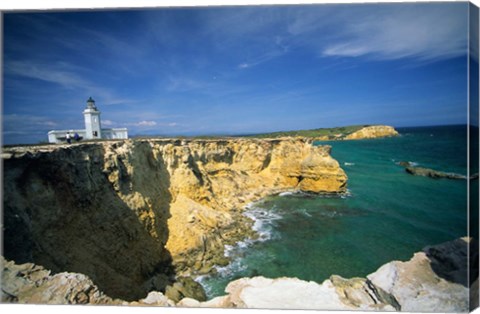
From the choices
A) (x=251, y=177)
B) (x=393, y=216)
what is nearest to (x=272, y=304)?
(x=393, y=216)

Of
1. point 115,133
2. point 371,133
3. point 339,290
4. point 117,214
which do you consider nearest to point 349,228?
point 339,290

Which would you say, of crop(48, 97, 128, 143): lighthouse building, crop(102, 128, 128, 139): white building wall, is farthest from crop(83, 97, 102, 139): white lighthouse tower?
crop(102, 128, 128, 139): white building wall

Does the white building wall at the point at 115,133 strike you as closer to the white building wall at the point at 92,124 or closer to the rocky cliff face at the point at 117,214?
the white building wall at the point at 92,124

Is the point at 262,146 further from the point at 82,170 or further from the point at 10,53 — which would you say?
the point at 10,53

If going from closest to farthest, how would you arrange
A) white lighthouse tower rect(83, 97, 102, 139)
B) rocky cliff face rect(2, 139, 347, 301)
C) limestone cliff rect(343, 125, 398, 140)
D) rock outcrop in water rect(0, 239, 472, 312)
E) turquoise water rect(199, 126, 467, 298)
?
1. rock outcrop in water rect(0, 239, 472, 312)
2. rocky cliff face rect(2, 139, 347, 301)
3. turquoise water rect(199, 126, 467, 298)
4. white lighthouse tower rect(83, 97, 102, 139)
5. limestone cliff rect(343, 125, 398, 140)

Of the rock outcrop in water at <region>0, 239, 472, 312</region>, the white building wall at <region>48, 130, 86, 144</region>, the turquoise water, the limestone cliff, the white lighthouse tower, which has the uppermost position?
the white lighthouse tower

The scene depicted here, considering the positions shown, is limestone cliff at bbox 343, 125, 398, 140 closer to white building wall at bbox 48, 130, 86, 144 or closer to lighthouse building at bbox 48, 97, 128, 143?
lighthouse building at bbox 48, 97, 128, 143
